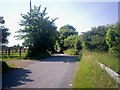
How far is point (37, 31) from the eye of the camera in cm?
4191

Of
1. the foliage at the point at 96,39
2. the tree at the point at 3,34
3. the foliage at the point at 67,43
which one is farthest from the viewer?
the foliage at the point at 67,43

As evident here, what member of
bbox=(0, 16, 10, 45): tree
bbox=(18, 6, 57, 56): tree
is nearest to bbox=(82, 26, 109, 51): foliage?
bbox=(18, 6, 57, 56): tree

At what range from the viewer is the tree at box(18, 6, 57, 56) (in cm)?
4156

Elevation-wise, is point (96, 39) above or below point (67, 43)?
below

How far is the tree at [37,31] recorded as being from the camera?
4156 cm

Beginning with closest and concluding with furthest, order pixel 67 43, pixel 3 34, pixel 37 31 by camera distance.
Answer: pixel 3 34
pixel 37 31
pixel 67 43

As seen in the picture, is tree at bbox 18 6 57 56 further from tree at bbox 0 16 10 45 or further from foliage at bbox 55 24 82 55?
foliage at bbox 55 24 82 55

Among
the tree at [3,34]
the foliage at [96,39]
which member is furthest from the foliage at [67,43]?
the tree at [3,34]

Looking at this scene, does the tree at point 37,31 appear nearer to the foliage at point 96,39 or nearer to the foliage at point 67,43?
the foliage at point 96,39

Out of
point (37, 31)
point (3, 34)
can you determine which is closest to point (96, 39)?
point (37, 31)

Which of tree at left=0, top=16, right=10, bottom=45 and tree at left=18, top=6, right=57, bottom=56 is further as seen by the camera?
tree at left=18, top=6, right=57, bottom=56

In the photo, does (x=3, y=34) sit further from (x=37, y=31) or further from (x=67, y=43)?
(x=67, y=43)

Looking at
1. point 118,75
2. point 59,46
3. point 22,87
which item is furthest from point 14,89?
point 59,46

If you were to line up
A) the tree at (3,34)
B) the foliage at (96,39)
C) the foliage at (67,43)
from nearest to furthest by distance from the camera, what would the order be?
the tree at (3,34) < the foliage at (96,39) < the foliage at (67,43)
